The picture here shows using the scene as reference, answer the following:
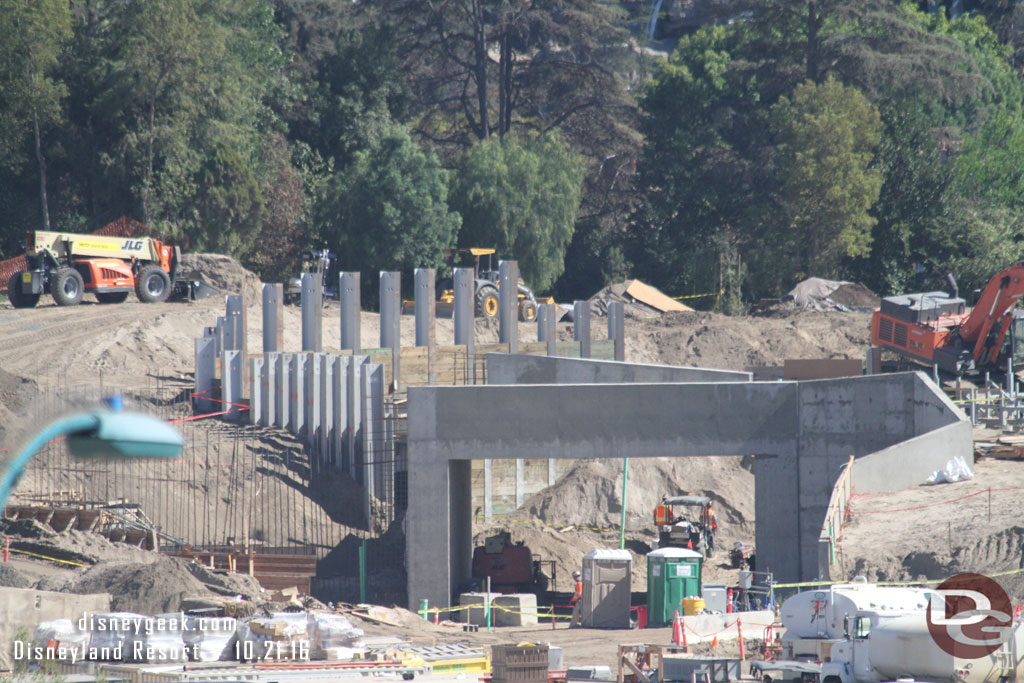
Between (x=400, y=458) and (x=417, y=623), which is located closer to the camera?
(x=417, y=623)

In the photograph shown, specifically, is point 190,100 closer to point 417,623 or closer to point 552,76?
point 552,76

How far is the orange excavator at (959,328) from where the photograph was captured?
34.1 meters

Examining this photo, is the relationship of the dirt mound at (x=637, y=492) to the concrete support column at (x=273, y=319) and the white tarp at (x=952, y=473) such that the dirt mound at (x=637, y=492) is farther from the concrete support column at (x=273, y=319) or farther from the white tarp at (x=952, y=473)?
the white tarp at (x=952, y=473)

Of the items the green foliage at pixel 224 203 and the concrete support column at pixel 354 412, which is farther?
the green foliage at pixel 224 203

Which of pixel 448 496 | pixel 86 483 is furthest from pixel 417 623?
pixel 86 483

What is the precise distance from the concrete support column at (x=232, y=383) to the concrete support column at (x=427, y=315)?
433 cm

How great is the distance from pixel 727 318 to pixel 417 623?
26713 mm

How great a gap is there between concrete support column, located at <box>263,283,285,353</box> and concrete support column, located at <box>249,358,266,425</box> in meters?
1.42

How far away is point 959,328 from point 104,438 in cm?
2985

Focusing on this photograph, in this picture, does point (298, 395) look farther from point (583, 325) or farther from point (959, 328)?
point (959, 328)

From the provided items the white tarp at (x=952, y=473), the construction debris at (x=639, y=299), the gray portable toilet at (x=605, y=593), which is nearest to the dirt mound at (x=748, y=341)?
the construction debris at (x=639, y=299)

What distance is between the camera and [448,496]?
25.5 m

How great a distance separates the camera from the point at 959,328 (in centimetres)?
3531
